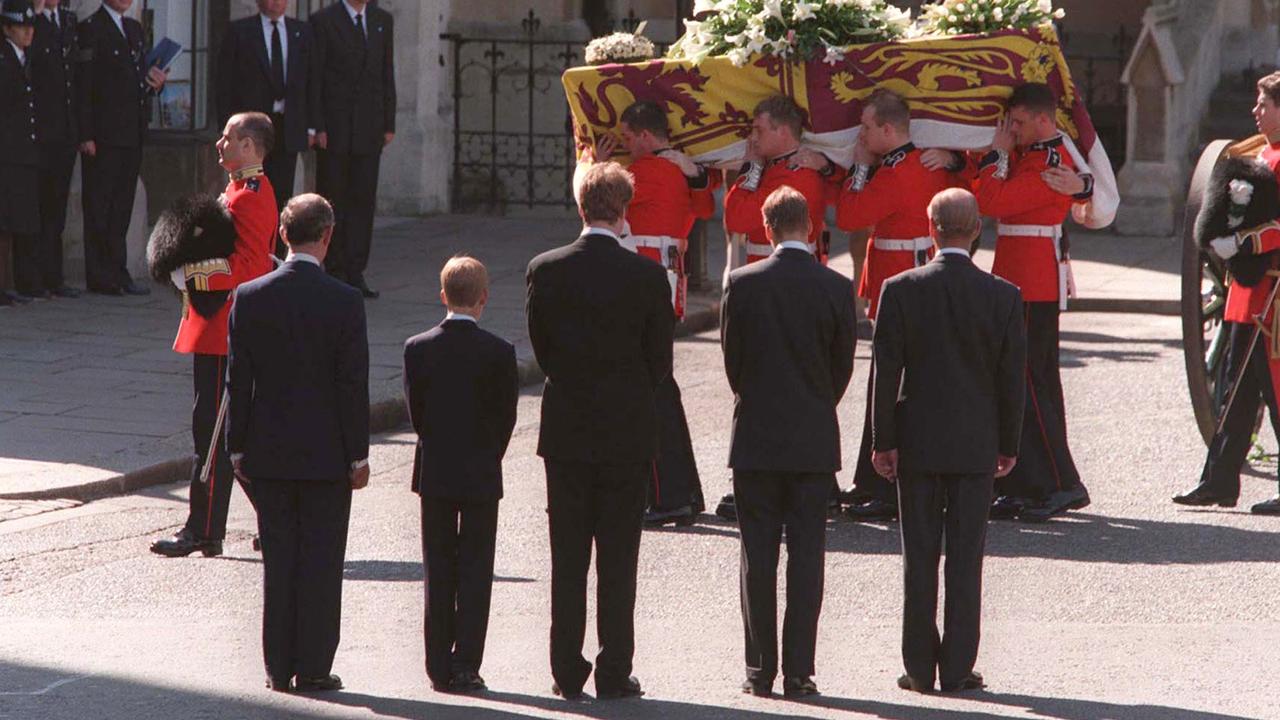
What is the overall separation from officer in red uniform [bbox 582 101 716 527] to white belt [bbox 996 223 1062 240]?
1343 mm

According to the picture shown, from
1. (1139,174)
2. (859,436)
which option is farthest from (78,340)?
(1139,174)

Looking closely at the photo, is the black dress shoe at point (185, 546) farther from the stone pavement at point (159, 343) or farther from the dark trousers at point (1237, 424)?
the dark trousers at point (1237, 424)

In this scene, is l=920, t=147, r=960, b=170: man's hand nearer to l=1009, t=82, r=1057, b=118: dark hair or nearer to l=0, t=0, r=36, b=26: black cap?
l=1009, t=82, r=1057, b=118: dark hair

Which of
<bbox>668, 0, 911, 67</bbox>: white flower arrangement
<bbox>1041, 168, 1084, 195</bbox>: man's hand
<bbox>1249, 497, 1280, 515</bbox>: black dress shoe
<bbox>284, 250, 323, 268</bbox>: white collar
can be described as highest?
<bbox>668, 0, 911, 67</bbox>: white flower arrangement

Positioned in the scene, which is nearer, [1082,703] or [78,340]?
[1082,703]

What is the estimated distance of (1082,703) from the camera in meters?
A: 6.45

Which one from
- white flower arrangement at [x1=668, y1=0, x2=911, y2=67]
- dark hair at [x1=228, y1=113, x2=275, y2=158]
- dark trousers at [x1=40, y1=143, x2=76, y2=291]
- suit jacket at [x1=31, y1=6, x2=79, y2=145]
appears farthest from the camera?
dark trousers at [x1=40, y1=143, x2=76, y2=291]

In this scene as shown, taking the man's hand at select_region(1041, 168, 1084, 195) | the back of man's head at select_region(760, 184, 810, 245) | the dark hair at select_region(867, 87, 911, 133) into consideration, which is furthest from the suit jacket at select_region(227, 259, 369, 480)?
the man's hand at select_region(1041, 168, 1084, 195)

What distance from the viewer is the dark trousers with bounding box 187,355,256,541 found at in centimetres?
834

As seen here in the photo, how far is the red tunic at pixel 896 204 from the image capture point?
29.7 feet

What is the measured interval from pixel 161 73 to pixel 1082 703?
396 inches

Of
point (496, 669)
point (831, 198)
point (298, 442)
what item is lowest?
point (496, 669)

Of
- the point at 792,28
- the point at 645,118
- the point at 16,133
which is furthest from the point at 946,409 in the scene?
the point at 16,133

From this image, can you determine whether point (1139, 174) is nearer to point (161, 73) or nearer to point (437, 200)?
point (437, 200)
